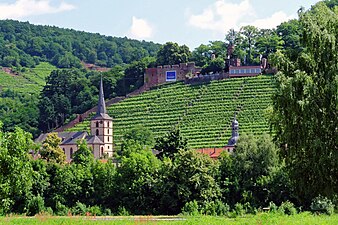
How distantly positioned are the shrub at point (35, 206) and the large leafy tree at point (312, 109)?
25833mm

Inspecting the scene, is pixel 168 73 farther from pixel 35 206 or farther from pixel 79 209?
pixel 35 206

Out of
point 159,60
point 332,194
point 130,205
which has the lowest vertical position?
point 130,205

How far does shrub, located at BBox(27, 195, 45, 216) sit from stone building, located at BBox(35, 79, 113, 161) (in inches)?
1777

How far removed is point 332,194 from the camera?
25.6m

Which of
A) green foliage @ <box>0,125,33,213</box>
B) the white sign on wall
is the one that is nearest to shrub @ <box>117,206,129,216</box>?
green foliage @ <box>0,125,33,213</box>

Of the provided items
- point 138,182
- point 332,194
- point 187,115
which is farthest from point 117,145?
point 332,194

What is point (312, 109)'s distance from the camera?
24.9m

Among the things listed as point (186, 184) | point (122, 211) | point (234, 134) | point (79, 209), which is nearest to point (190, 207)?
point (186, 184)

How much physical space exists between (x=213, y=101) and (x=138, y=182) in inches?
1987

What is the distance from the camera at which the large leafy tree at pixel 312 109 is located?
2488 centimetres

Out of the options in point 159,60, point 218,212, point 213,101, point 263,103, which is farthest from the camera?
point 159,60

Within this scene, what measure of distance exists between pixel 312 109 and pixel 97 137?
239 ft

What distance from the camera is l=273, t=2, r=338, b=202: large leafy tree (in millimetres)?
24875

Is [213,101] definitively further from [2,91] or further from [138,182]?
[2,91]
